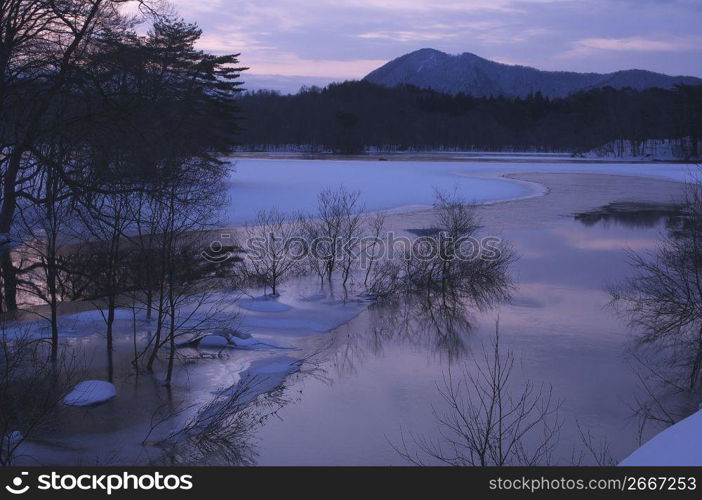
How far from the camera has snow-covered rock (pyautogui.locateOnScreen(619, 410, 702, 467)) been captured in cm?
450

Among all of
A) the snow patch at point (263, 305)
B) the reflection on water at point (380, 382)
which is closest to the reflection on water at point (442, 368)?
the reflection on water at point (380, 382)

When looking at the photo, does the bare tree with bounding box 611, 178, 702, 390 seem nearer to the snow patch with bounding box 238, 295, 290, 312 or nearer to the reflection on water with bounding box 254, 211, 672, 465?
the reflection on water with bounding box 254, 211, 672, 465

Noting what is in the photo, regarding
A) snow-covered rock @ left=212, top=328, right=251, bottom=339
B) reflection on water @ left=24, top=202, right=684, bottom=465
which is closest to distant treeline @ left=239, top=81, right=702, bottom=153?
reflection on water @ left=24, top=202, right=684, bottom=465

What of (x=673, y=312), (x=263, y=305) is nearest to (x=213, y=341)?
(x=263, y=305)

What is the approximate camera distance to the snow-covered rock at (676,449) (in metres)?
4.50

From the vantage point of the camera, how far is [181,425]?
826 centimetres

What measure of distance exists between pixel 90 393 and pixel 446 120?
99.5 metres

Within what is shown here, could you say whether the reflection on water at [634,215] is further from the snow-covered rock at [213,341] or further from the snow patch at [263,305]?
the snow-covered rock at [213,341]

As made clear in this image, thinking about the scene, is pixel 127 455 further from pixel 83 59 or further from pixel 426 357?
pixel 83 59

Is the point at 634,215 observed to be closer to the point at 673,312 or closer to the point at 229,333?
the point at 673,312

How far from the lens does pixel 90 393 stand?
29.0 ft

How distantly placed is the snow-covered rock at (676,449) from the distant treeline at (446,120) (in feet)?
226

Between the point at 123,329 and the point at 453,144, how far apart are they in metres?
87.0

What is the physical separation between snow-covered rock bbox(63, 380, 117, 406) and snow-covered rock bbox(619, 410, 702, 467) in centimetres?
663
